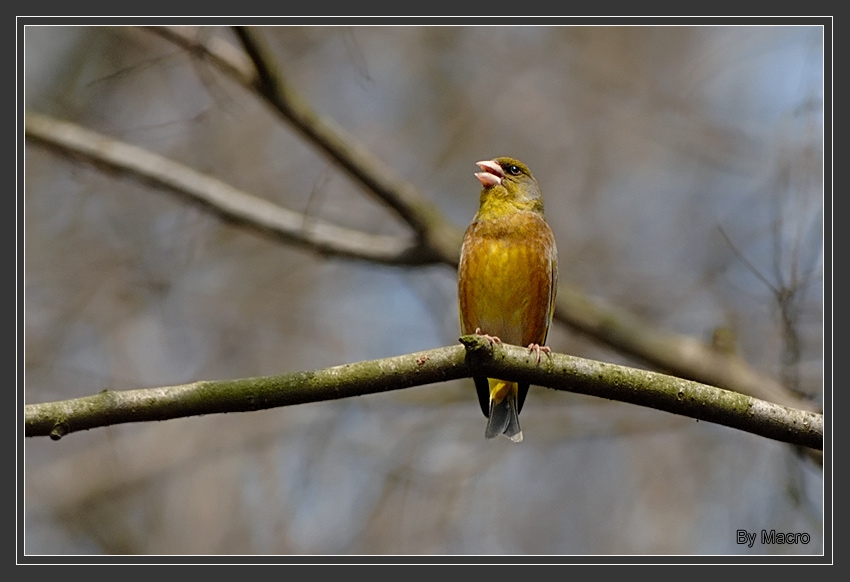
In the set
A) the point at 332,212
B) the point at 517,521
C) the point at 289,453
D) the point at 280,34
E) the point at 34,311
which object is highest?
the point at 280,34

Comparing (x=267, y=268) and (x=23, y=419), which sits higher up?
(x=267, y=268)

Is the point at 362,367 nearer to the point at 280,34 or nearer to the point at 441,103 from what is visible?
the point at 280,34

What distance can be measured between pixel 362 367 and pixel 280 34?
5.51 m

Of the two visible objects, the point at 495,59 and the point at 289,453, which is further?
the point at 495,59

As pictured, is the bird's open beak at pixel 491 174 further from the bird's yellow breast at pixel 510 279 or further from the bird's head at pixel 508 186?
the bird's yellow breast at pixel 510 279

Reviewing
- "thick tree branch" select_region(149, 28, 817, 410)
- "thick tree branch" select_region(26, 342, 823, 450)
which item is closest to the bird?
"thick tree branch" select_region(149, 28, 817, 410)

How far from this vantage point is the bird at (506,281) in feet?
18.0

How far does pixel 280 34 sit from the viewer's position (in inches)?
327

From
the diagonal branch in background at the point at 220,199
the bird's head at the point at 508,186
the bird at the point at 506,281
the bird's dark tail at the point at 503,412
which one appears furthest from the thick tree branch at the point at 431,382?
the diagonal branch in background at the point at 220,199

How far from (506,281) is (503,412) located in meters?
0.92

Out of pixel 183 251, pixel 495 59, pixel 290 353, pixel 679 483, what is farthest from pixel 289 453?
pixel 495 59

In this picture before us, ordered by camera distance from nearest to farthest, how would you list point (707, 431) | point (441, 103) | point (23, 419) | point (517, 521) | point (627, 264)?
point (23, 419) → point (517, 521) → point (707, 431) → point (627, 264) → point (441, 103)

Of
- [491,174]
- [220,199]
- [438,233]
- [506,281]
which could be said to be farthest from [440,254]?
[220,199]

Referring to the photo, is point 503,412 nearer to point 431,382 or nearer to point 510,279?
point 510,279
